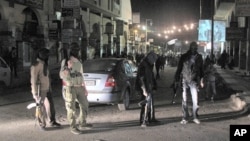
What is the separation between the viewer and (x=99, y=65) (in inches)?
531

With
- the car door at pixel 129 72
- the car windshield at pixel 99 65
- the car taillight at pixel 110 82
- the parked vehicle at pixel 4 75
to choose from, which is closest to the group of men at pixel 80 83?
the car taillight at pixel 110 82

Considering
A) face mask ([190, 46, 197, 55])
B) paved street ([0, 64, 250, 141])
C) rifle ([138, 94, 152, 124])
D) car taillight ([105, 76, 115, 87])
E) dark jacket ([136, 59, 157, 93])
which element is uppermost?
face mask ([190, 46, 197, 55])

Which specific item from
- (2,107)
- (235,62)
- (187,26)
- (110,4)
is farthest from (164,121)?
(187,26)

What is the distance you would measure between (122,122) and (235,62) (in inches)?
1271

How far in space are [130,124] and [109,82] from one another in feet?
7.98

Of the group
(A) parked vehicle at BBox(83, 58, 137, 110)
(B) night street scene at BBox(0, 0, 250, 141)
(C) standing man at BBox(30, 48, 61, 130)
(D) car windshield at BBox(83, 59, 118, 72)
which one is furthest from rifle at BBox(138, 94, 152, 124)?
(D) car windshield at BBox(83, 59, 118, 72)

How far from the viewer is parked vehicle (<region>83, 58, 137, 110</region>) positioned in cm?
1256

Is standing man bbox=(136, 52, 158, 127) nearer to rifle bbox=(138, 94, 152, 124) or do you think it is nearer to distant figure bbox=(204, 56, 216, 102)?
rifle bbox=(138, 94, 152, 124)

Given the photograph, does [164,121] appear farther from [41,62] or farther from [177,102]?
[177,102]

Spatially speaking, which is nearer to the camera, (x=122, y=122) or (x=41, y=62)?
(x=41, y=62)

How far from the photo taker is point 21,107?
1382 centimetres

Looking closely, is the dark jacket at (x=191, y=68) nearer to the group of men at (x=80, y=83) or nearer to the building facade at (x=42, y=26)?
the group of men at (x=80, y=83)

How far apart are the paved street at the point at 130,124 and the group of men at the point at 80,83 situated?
0.28 m

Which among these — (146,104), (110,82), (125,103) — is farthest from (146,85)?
(125,103)
